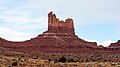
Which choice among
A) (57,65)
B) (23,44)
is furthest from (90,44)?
(57,65)

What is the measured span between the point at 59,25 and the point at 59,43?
596 inches

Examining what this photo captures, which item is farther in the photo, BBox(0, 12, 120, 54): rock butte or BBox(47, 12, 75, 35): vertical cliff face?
BBox(47, 12, 75, 35): vertical cliff face

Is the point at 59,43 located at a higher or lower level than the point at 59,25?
lower

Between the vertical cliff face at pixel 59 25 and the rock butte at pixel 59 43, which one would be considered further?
the vertical cliff face at pixel 59 25

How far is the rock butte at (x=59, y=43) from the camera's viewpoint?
14862 cm

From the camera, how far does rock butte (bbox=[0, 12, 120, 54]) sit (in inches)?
5851

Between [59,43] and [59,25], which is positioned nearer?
[59,43]

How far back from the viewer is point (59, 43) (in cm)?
15350

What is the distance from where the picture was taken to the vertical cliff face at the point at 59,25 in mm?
164750

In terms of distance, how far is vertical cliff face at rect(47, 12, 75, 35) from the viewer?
165 m

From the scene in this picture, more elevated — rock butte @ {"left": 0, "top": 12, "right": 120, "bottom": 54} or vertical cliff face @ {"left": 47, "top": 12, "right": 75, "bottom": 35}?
vertical cliff face @ {"left": 47, "top": 12, "right": 75, "bottom": 35}

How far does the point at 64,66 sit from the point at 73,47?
102 m

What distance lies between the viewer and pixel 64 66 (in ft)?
159

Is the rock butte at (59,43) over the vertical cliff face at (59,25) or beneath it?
beneath
